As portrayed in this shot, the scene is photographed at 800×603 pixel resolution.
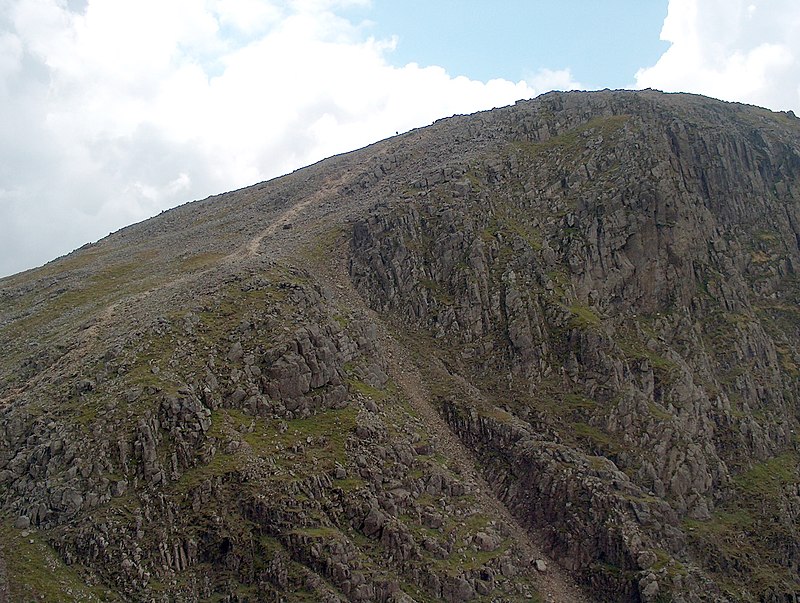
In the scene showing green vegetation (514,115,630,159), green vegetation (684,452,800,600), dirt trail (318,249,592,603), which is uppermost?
green vegetation (514,115,630,159)

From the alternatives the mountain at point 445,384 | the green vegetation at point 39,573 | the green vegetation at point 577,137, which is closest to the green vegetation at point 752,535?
the mountain at point 445,384

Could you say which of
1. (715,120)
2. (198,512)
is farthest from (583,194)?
(198,512)

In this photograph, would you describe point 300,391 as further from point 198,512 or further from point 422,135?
point 422,135

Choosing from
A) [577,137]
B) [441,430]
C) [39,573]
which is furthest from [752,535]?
[39,573]

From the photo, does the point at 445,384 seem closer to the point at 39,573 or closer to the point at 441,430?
the point at 441,430

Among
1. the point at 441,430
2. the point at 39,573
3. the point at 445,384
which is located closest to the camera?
the point at 39,573

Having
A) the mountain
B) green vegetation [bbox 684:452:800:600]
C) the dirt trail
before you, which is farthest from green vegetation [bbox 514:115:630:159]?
green vegetation [bbox 684:452:800:600]

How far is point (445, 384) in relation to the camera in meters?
73.7

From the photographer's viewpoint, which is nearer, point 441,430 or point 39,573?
point 39,573

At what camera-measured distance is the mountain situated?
48562mm

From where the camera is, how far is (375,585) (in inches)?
1893

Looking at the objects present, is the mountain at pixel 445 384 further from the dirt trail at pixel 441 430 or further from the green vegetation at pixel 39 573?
the dirt trail at pixel 441 430

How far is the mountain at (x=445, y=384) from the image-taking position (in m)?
48.6

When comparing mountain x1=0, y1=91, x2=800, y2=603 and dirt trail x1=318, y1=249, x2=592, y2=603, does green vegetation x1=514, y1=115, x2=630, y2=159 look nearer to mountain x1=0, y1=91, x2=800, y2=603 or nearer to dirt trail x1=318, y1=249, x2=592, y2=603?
mountain x1=0, y1=91, x2=800, y2=603
